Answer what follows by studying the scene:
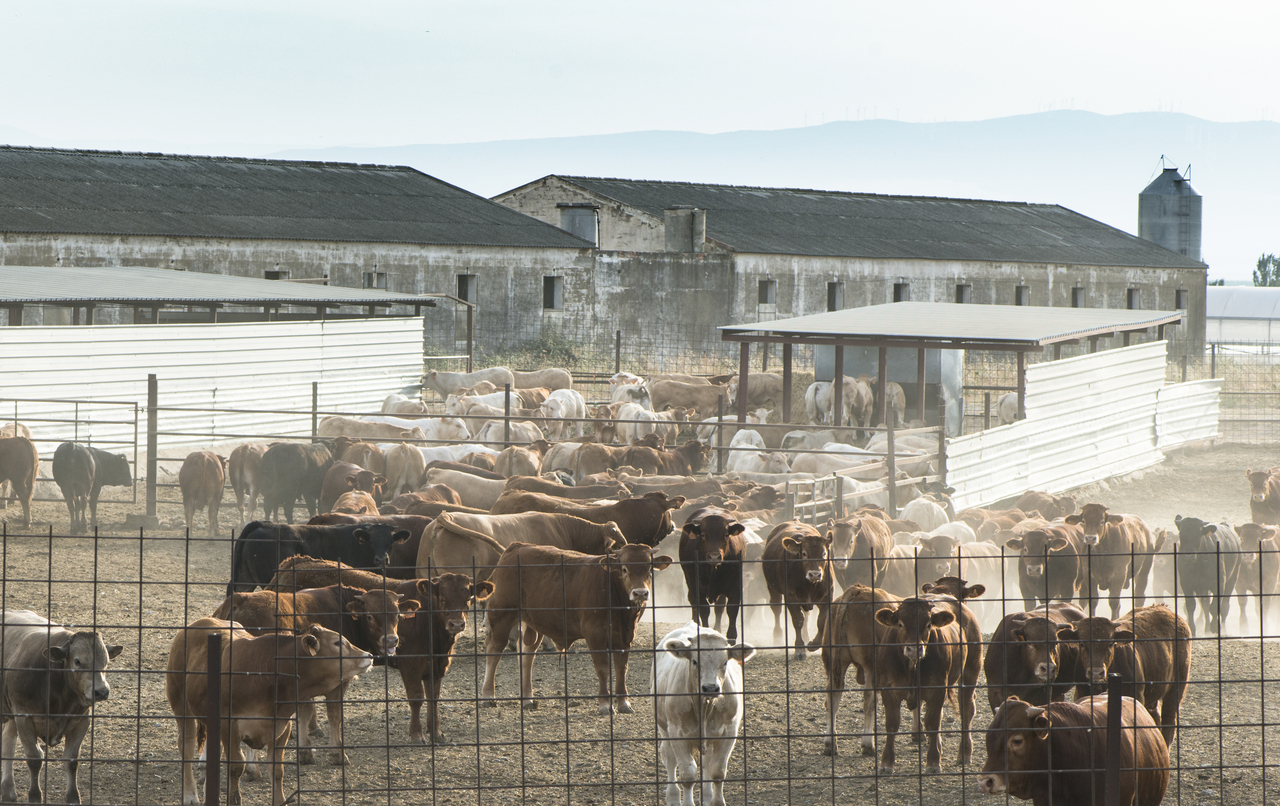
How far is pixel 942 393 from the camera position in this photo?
23922 millimetres

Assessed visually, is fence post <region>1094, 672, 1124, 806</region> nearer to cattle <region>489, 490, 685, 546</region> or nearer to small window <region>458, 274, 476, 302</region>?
cattle <region>489, 490, 685, 546</region>

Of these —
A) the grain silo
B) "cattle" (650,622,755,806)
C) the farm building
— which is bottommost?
"cattle" (650,622,755,806)

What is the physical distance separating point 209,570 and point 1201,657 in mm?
9885

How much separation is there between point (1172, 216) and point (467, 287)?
124ft

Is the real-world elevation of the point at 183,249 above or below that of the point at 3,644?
above

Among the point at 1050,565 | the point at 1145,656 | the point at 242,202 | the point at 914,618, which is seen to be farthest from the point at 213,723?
the point at 242,202

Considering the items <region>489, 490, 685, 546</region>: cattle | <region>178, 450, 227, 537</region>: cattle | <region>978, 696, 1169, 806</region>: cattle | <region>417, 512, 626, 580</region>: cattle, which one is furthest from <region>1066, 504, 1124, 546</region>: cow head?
<region>178, 450, 227, 537</region>: cattle

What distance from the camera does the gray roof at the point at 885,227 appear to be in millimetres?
45469

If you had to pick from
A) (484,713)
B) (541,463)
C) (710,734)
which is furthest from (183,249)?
(710,734)

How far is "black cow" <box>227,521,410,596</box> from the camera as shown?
1071 cm

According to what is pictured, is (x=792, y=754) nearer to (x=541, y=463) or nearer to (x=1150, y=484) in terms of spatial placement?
(x=541, y=463)

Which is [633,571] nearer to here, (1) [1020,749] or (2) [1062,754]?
(1) [1020,749]

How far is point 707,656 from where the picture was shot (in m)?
7.10

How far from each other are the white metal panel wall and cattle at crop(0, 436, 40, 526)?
1.89 metres
